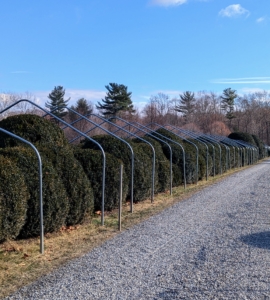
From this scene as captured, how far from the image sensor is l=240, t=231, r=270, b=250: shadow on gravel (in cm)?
664

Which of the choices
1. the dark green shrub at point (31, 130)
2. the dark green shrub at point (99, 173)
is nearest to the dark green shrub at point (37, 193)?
the dark green shrub at point (31, 130)

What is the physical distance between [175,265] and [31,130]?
467 cm

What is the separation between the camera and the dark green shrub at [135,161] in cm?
1135

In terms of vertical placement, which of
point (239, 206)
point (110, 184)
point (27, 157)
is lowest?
point (239, 206)

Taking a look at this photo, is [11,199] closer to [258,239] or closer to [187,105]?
[258,239]

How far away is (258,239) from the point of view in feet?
23.2

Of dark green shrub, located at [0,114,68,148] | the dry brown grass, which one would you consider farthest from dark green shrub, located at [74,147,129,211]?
dark green shrub, located at [0,114,68,148]

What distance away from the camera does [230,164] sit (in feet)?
86.8

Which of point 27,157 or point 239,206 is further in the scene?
point 239,206

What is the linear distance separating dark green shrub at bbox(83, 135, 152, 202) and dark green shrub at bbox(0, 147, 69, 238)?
401 centimetres

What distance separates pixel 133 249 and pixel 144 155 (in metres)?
5.92

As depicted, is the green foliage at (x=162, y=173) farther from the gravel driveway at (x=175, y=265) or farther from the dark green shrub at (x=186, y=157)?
the gravel driveway at (x=175, y=265)

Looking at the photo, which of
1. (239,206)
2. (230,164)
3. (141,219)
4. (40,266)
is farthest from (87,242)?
(230,164)

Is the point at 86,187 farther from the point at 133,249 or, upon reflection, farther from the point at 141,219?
the point at 133,249
